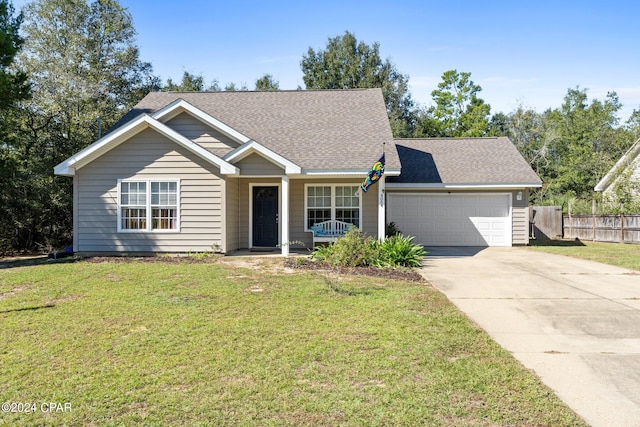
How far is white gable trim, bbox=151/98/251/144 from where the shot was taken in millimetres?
13609

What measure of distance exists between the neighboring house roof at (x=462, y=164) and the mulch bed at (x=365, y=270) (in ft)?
22.7

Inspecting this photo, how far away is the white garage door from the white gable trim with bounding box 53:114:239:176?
7.70 metres

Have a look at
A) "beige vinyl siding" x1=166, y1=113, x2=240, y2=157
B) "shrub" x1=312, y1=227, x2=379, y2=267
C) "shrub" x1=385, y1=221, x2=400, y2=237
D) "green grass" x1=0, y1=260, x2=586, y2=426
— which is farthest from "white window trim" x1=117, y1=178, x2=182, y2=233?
"shrub" x1=385, y1=221, x2=400, y2=237

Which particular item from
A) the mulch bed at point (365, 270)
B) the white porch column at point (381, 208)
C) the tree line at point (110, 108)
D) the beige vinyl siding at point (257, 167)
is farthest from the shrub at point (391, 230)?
the tree line at point (110, 108)

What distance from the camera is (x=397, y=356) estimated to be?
475 cm

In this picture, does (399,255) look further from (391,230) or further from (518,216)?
(518,216)

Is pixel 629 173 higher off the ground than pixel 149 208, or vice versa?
pixel 629 173

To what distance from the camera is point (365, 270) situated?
10.5 m

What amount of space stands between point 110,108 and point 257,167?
49.1 ft

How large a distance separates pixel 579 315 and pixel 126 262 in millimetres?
10715

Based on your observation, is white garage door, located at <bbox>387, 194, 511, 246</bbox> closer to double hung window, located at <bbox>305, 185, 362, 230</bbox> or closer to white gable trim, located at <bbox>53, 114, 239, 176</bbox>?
double hung window, located at <bbox>305, 185, 362, 230</bbox>

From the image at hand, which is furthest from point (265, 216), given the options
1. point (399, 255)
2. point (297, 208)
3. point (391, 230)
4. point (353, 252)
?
point (399, 255)

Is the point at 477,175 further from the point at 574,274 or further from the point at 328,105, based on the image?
the point at 574,274

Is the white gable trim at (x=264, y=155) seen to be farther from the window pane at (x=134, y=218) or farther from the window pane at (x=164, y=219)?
the window pane at (x=134, y=218)
